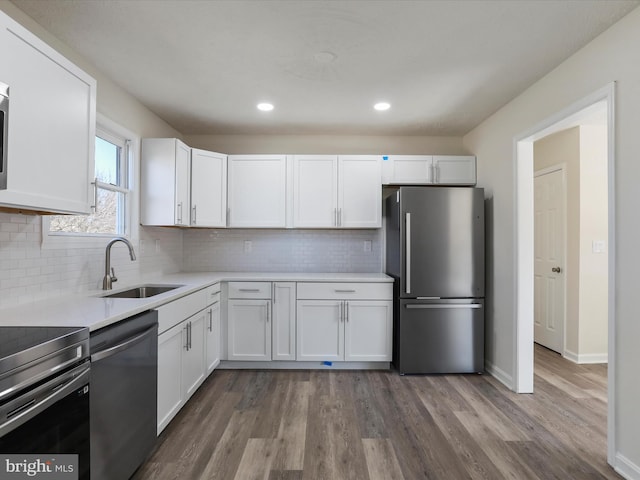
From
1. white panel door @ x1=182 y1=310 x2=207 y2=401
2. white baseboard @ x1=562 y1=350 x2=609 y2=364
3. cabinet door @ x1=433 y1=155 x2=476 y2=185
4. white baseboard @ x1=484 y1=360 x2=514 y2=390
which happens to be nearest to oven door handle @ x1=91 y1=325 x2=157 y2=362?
white panel door @ x1=182 y1=310 x2=207 y2=401

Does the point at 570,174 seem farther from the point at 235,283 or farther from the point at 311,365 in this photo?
the point at 235,283

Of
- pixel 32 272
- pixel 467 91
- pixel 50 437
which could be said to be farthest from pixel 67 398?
pixel 467 91

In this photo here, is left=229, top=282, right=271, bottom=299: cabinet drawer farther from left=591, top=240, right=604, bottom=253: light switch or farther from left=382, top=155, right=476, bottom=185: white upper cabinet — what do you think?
left=591, top=240, right=604, bottom=253: light switch

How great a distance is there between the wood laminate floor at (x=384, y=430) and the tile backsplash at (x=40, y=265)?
44.6 inches

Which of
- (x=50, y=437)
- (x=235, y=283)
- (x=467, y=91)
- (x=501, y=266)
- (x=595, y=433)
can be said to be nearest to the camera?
(x=50, y=437)

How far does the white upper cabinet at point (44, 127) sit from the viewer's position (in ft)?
4.51

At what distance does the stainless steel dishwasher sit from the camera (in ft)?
4.57

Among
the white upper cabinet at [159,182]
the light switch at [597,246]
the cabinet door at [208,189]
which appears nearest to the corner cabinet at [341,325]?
the cabinet door at [208,189]

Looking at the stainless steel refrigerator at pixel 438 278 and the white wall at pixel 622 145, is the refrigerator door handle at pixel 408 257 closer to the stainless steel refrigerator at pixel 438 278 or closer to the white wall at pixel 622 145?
the stainless steel refrigerator at pixel 438 278

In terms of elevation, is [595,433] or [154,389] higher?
[154,389]

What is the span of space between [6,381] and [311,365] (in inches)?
103

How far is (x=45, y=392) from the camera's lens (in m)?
1.13

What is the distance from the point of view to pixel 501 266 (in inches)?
120

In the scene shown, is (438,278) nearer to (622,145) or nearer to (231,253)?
Answer: (622,145)
